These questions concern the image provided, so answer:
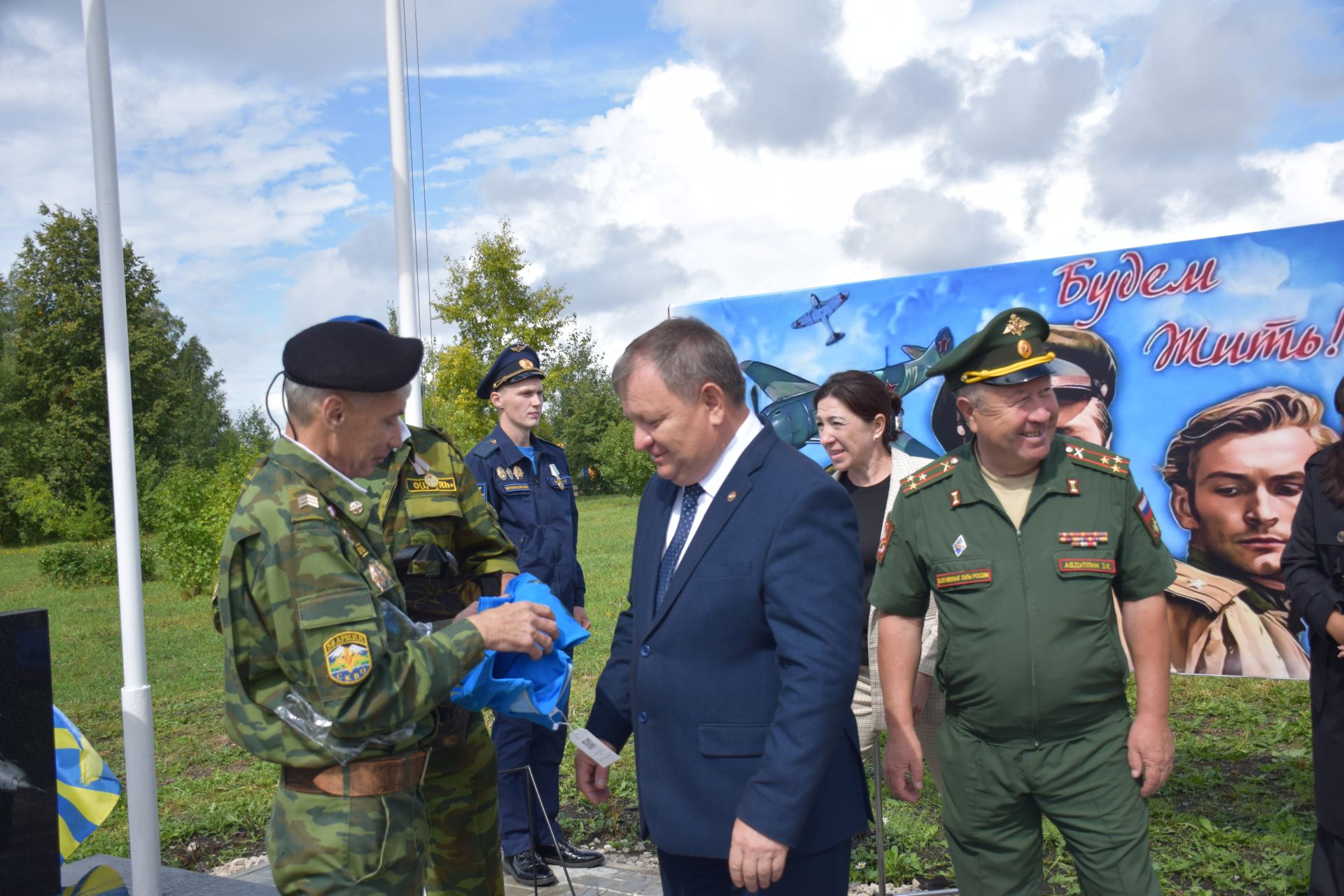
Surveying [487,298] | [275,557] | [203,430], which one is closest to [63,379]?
[203,430]

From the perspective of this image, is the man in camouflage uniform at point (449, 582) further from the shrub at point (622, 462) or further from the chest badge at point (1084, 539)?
the shrub at point (622, 462)

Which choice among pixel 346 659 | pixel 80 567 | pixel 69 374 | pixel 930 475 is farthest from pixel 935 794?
pixel 69 374

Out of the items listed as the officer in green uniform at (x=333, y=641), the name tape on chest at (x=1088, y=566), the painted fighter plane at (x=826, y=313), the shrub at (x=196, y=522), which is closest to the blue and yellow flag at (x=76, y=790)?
the officer in green uniform at (x=333, y=641)

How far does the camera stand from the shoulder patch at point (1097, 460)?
104 inches

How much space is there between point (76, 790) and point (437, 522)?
183 centimetres

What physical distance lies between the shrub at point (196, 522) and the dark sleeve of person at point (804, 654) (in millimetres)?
13549

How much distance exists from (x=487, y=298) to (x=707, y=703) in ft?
87.3

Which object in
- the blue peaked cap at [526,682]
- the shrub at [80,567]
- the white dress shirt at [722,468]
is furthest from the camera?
the shrub at [80,567]

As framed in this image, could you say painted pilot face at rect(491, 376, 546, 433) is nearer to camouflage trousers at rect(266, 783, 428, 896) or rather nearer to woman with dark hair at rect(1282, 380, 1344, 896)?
camouflage trousers at rect(266, 783, 428, 896)

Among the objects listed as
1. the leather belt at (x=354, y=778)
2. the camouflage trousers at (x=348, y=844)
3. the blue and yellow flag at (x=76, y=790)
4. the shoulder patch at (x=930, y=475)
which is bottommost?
the blue and yellow flag at (x=76, y=790)

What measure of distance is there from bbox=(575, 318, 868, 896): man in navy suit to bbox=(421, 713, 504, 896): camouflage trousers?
90 centimetres

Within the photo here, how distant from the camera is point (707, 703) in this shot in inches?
83.1

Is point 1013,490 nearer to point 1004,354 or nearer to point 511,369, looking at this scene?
point 1004,354

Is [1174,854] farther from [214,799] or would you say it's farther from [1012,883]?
[214,799]
